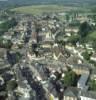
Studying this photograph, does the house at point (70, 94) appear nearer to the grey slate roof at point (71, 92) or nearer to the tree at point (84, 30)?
the grey slate roof at point (71, 92)

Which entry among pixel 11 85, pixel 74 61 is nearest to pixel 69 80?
pixel 11 85

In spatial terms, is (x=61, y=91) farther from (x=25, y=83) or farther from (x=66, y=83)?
(x=25, y=83)

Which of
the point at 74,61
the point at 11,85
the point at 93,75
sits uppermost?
the point at 11,85

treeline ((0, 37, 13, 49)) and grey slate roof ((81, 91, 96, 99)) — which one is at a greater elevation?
grey slate roof ((81, 91, 96, 99))

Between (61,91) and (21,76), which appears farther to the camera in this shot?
(21,76)

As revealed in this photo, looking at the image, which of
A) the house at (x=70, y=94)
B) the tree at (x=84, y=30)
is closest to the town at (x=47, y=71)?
the house at (x=70, y=94)

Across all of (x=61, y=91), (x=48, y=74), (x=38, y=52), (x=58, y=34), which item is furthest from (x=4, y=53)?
(x=58, y=34)

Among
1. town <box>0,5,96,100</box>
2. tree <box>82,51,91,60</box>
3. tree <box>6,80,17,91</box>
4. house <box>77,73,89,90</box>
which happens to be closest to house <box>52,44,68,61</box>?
town <box>0,5,96,100</box>

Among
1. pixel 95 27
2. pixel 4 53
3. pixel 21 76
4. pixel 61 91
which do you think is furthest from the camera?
pixel 95 27

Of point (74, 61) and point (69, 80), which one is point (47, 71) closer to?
point (74, 61)

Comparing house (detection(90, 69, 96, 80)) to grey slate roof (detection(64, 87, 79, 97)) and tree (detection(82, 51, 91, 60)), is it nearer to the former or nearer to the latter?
grey slate roof (detection(64, 87, 79, 97))

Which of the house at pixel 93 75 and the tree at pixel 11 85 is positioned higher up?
the tree at pixel 11 85
